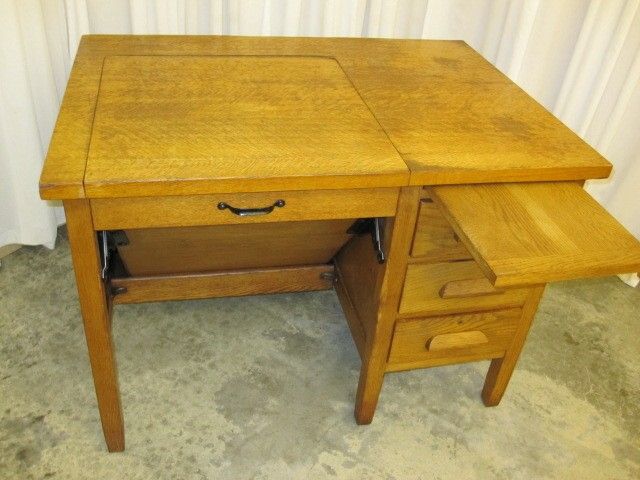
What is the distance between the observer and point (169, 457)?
4.92 ft

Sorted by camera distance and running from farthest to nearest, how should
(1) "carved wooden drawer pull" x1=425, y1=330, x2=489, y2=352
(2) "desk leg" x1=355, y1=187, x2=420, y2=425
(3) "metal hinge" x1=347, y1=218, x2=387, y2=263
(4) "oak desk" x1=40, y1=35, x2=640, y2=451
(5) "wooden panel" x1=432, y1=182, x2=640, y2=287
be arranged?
(1) "carved wooden drawer pull" x1=425, y1=330, x2=489, y2=352, (3) "metal hinge" x1=347, y1=218, x2=387, y2=263, (2) "desk leg" x1=355, y1=187, x2=420, y2=425, (4) "oak desk" x1=40, y1=35, x2=640, y2=451, (5) "wooden panel" x1=432, y1=182, x2=640, y2=287

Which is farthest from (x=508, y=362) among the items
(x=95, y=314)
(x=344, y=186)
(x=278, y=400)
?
(x=95, y=314)

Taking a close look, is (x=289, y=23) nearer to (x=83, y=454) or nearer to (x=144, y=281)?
(x=144, y=281)

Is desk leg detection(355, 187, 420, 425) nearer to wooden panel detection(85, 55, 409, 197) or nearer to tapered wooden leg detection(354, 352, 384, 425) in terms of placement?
tapered wooden leg detection(354, 352, 384, 425)

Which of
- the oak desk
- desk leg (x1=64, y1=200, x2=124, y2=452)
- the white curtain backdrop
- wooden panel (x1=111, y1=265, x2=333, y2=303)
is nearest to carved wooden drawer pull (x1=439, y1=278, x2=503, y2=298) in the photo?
the oak desk

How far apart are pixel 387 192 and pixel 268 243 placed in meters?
0.54

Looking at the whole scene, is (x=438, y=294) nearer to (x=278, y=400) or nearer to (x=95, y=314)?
(x=278, y=400)

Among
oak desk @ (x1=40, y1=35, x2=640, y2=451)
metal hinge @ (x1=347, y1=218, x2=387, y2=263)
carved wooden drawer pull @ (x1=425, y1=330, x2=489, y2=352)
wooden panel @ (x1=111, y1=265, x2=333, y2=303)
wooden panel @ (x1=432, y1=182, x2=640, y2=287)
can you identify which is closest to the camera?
wooden panel @ (x1=432, y1=182, x2=640, y2=287)

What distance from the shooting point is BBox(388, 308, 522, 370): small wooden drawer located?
4.61 ft

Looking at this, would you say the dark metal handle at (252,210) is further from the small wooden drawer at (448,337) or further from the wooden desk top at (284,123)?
the small wooden drawer at (448,337)

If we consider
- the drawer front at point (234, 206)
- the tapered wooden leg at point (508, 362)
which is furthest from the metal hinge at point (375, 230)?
the tapered wooden leg at point (508, 362)

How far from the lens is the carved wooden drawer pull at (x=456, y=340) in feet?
4.69

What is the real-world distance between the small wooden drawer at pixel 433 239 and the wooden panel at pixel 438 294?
0.03 m

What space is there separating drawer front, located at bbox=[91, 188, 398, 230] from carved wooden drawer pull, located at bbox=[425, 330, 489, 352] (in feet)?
1.26
